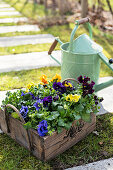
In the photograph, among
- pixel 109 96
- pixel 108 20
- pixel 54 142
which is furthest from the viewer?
pixel 108 20

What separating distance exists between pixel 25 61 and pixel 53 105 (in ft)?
7.03

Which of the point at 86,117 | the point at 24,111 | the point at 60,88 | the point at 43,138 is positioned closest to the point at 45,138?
the point at 43,138

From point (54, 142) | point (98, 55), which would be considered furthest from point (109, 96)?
point (54, 142)

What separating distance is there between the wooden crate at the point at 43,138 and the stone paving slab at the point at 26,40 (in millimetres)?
2962

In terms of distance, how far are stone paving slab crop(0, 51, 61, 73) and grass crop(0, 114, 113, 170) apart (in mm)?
1678

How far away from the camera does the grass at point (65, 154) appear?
1.87 meters

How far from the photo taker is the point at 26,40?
16.7ft

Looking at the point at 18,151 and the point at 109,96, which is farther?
the point at 109,96

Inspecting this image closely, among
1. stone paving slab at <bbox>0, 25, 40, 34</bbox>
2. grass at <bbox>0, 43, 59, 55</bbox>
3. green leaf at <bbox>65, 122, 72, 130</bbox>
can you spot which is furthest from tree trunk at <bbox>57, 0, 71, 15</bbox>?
green leaf at <bbox>65, 122, 72, 130</bbox>

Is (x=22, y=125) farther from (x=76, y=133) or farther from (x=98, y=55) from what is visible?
(x=98, y=55)

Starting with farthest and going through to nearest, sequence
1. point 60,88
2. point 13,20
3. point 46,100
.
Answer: point 13,20 → point 60,88 → point 46,100

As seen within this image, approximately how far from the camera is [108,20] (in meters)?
6.43

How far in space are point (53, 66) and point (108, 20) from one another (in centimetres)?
337

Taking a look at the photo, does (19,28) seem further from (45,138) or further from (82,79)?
(45,138)
